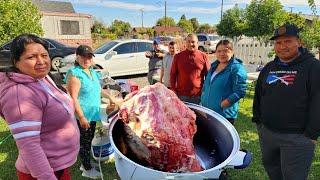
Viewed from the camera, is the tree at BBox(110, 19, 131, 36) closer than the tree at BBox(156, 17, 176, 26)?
Yes

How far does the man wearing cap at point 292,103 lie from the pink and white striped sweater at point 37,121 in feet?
6.37

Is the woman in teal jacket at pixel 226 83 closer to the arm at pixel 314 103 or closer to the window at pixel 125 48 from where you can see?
the arm at pixel 314 103

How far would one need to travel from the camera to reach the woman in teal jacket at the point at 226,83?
3.96 m

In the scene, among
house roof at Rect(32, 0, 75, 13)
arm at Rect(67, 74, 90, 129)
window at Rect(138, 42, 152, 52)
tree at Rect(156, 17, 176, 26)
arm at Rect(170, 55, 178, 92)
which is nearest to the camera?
arm at Rect(67, 74, 90, 129)

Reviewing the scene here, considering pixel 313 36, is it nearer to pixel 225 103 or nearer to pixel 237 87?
pixel 237 87

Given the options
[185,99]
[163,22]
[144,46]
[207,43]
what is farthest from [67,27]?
[163,22]

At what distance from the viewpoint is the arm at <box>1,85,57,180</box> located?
72.9 inches

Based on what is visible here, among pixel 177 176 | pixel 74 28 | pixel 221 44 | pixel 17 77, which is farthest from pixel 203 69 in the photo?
pixel 74 28

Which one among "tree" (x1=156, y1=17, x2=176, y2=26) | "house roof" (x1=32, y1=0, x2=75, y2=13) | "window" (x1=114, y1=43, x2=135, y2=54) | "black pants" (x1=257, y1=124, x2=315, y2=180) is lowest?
"black pants" (x1=257, y1=124, x2=315, y2=180)

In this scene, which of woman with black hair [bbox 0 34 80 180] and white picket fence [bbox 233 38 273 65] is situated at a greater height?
woman with black hair [bbox 0 34 80 180]

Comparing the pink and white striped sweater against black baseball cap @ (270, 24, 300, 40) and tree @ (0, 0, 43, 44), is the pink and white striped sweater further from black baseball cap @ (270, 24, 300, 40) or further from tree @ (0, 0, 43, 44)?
tree @ (0, 0, 43, 44)

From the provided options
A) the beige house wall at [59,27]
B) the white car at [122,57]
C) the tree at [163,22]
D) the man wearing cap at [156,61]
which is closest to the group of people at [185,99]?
the man wearing cap at [156,61]

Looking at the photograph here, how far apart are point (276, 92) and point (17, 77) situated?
2.28m

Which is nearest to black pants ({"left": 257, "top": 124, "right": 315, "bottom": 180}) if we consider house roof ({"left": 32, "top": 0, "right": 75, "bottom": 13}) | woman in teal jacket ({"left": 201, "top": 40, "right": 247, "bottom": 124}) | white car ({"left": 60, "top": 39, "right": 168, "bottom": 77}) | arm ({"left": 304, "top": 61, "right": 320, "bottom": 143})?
arm ({"left": 304, "top": 61, "right": 320, "bottom": 143})
